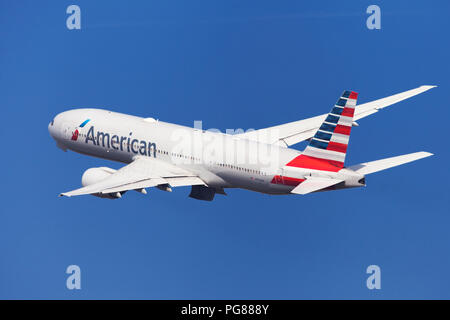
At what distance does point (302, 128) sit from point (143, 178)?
14337 millimetres

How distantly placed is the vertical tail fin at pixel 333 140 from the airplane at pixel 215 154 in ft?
0.21

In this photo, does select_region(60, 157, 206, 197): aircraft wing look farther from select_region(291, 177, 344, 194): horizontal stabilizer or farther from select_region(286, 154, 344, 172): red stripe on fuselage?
select_region(291, 177, 344, 194): horizontal stabilizer

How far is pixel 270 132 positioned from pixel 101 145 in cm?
1303

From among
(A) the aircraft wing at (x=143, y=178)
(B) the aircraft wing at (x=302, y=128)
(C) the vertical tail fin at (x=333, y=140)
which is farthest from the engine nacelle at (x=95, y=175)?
(C) the vertical tail fin at (x=333, y=140)

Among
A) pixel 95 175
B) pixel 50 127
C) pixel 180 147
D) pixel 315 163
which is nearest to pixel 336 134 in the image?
pixel 315 163

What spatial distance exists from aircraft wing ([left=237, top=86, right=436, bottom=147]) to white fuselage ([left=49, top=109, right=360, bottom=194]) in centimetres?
557

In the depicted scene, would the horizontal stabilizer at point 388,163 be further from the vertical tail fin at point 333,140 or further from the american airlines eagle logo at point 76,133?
the american airlines eagle logo at point 76,133


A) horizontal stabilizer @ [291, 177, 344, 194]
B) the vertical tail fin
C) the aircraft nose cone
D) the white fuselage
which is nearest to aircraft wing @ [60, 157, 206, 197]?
the white fuselage

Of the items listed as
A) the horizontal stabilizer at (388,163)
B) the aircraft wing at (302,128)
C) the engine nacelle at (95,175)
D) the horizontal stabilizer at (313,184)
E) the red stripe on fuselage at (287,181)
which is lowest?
the horizontal stabilizer at (313,184)

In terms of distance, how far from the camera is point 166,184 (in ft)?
244

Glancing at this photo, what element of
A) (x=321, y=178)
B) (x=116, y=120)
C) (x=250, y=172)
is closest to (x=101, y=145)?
(x=116, y=120)

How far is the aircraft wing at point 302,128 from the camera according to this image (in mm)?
80875

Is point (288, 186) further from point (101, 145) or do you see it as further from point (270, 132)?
point (101, 145)

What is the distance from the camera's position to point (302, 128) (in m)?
81.9
